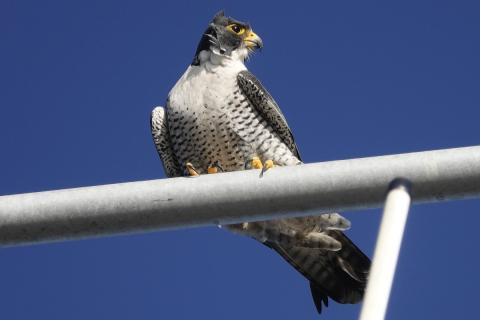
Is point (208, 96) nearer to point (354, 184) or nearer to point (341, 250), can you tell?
point (341, 250)

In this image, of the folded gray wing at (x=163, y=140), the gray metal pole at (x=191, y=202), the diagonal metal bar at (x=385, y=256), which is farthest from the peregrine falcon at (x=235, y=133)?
the diagonal metal bar at (x=385, y=256)

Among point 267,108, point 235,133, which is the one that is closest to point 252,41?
point 267,108

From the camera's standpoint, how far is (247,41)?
26.6 feet

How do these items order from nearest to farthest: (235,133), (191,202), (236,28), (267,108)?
(191,202) → (235,133) → (267,108) → (236,28)

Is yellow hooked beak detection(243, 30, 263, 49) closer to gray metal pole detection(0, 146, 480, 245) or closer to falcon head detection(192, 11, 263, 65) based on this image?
falcon head detection(192, 11, 263, 65)

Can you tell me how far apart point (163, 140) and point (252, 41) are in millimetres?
1250

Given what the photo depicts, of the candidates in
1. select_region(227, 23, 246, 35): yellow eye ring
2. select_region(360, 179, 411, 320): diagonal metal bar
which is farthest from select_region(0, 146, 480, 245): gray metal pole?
select_region(227, 23, 246, 35): yellow eye ring

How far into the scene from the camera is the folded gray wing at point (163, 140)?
25.2ft

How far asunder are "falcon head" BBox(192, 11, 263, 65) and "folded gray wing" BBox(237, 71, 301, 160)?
565mm

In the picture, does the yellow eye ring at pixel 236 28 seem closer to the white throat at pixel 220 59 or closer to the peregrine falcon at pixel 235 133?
the peregrine falcon at pixel 235 133

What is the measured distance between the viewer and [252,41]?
812 centimetres

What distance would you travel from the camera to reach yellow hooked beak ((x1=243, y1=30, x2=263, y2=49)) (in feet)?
26.6

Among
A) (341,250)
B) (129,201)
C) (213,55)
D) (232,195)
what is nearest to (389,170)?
(232,195)

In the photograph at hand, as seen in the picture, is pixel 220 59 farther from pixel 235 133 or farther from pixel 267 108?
pixel 235 133
